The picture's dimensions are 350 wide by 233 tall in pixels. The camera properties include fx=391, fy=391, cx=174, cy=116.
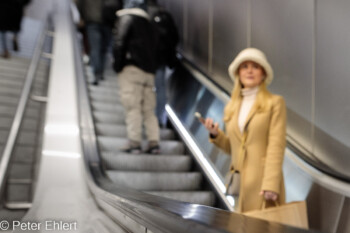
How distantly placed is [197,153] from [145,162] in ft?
1.95

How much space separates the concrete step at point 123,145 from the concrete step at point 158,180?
2.11ft

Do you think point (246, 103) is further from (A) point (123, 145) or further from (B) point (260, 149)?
(A) point (123, 145)

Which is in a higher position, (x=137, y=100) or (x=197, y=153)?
(x=137, y=100)

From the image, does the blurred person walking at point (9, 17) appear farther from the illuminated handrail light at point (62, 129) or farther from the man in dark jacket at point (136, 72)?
the man in dark jacket at point (136, 72)

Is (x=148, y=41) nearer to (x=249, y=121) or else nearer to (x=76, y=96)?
(x=76, y=96)

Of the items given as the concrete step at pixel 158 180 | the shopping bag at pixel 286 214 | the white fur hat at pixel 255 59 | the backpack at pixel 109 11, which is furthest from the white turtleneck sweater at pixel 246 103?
the backpack at pixel 109 11

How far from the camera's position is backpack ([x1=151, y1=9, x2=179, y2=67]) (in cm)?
561

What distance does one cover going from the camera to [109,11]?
6387 mm

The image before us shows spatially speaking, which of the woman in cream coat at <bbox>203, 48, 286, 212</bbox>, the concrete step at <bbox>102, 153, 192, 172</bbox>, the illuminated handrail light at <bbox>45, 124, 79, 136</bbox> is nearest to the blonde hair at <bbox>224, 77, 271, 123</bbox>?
the woman in cream coat at <bbox>203, 48, 286, 212</bbox>

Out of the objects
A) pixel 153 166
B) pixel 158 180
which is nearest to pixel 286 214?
pixel 158 180

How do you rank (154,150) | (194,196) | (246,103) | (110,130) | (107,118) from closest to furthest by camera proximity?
(246,103)
(194,196)
(154,150)
(110,130)
(107,118)

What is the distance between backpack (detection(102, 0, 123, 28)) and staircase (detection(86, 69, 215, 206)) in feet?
6.06

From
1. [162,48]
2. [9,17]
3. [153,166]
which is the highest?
[9,17]

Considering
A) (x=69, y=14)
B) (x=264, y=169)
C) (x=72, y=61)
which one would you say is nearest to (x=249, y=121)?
(x=264, y=169)
